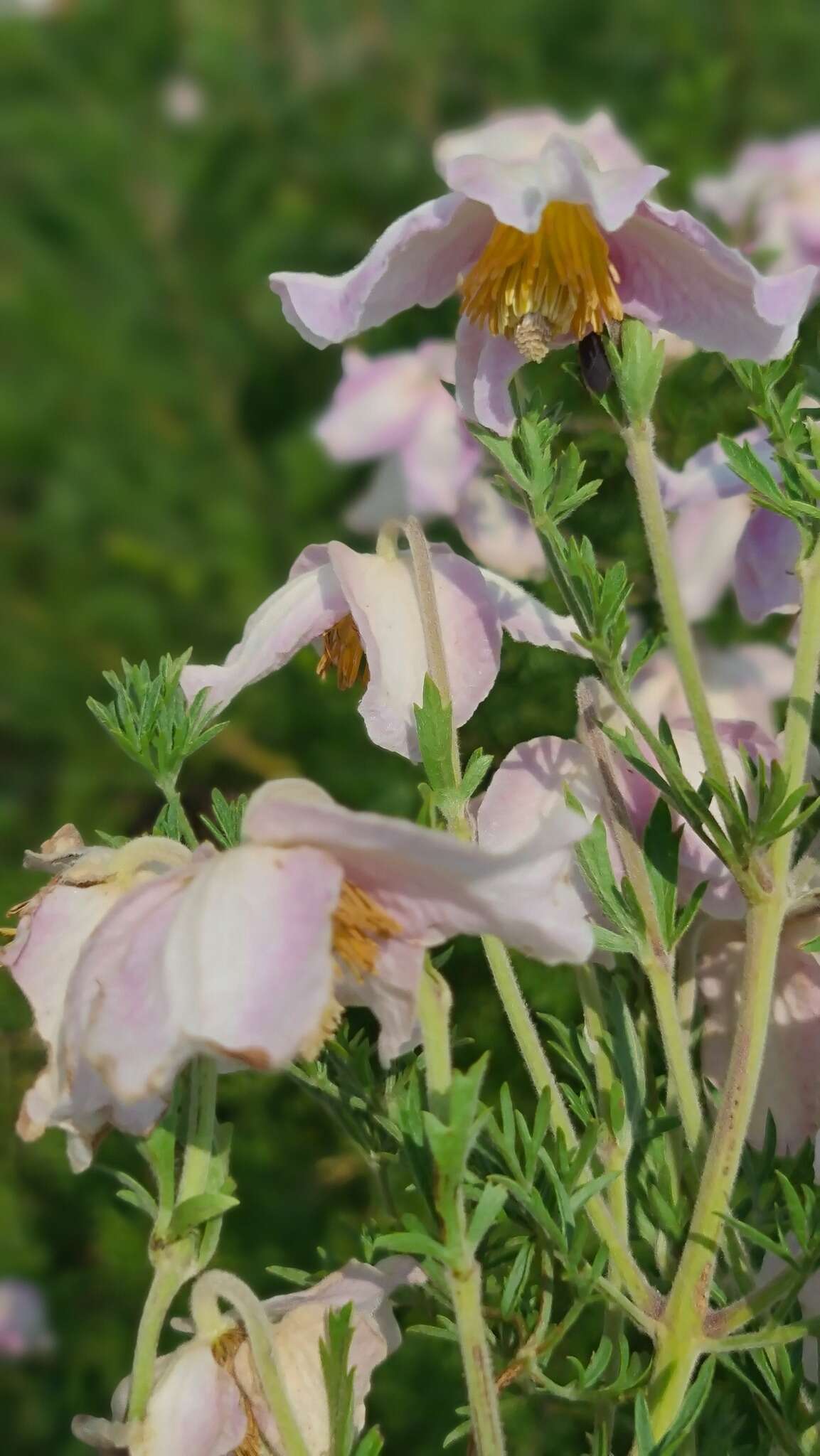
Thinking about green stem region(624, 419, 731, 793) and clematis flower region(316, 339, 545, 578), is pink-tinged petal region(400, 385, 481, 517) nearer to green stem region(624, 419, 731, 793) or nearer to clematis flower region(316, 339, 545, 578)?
clematis flower region(316, 339, 545, 578)

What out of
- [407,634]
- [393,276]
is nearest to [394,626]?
[407,634]

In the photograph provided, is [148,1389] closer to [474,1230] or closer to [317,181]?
[474,1230]

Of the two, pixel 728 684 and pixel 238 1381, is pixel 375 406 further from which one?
pixel 238 1381

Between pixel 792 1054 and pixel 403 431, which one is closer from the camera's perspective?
pixel 792 1054

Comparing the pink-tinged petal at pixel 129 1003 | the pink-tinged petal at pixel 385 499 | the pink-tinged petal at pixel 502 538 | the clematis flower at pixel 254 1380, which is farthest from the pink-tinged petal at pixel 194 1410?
the pink-tinged petal at pixel 385 499

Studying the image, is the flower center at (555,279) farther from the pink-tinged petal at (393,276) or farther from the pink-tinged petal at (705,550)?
the pink-tinged petal at (705,550)

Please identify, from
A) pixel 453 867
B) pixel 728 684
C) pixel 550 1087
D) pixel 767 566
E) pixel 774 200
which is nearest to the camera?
pixel 453 867
